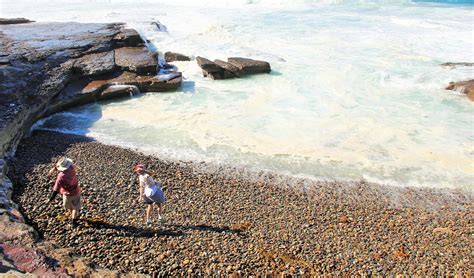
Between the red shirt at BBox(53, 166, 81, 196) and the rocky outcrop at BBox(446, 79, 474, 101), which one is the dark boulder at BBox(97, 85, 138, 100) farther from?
the rocky outcrop at BBox(446, 79, 474, 101)

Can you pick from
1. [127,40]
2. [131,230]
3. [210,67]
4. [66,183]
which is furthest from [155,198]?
[127,40]

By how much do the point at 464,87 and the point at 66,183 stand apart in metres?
16.3

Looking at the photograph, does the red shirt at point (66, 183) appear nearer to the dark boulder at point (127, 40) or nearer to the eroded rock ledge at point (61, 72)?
the eroded rock ledge at point (61, 72)

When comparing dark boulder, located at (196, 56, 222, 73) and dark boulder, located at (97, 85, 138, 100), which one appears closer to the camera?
dark boulder, located at (97, 85, 138, 100)

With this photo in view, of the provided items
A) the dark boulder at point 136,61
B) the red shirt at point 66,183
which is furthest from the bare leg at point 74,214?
the dark boulder at point 136,61

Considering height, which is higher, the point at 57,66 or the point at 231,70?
the point at 57,66

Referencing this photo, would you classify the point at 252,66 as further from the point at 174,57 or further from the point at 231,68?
the point at 174,57

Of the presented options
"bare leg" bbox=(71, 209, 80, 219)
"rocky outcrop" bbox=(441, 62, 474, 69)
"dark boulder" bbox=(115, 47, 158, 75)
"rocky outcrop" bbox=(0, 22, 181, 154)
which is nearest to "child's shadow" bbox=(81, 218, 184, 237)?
"bare leg" bbox=(71, 209, 80, 219)

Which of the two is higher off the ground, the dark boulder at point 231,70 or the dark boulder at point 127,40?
the dark boulder at point 127,40

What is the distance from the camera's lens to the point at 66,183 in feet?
25.1

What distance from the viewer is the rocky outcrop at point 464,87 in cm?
1669

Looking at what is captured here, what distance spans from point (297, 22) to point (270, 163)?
22.6 m

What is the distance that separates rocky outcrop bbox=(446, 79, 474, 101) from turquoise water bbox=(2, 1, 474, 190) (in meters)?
0.37

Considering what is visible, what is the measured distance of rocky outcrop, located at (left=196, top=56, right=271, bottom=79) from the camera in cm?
1895
